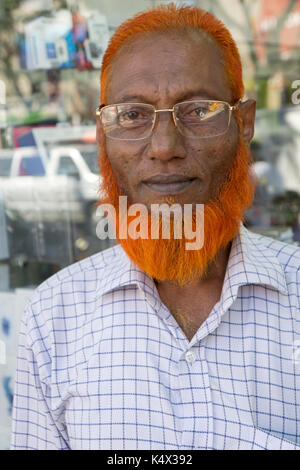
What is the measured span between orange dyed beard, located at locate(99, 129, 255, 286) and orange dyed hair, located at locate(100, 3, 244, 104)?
16 centimetres

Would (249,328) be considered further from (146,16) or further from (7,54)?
(7,54)

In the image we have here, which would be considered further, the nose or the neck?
the neck

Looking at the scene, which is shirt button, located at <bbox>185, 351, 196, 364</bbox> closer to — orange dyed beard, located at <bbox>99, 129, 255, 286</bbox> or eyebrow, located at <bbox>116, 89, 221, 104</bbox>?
orange dyed beard, located at <bbox>99, 129, 255, 286</bbox>

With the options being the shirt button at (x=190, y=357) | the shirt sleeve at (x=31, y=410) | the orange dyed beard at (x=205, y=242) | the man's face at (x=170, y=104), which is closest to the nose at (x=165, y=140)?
the man's face at (x=170, y=104)

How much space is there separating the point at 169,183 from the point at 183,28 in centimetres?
36

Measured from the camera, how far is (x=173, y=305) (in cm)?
129

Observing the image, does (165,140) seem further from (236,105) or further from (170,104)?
(236,105)

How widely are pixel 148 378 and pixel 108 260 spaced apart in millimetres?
378

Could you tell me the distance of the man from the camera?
1.14m

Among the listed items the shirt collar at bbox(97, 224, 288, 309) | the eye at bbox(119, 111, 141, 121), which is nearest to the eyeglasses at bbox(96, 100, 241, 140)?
the eye at bbox(119, 111, 141, 121)

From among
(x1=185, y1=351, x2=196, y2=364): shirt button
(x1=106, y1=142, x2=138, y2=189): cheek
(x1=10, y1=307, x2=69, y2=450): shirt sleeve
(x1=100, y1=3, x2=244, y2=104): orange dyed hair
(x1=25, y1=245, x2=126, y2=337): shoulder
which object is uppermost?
(x1=100, y1=3, x2=244, y2=104): orange dyed hair

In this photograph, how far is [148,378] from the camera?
117 cm

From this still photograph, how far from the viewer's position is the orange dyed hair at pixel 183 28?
1211 millimetres

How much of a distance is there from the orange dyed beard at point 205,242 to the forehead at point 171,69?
0.19m
